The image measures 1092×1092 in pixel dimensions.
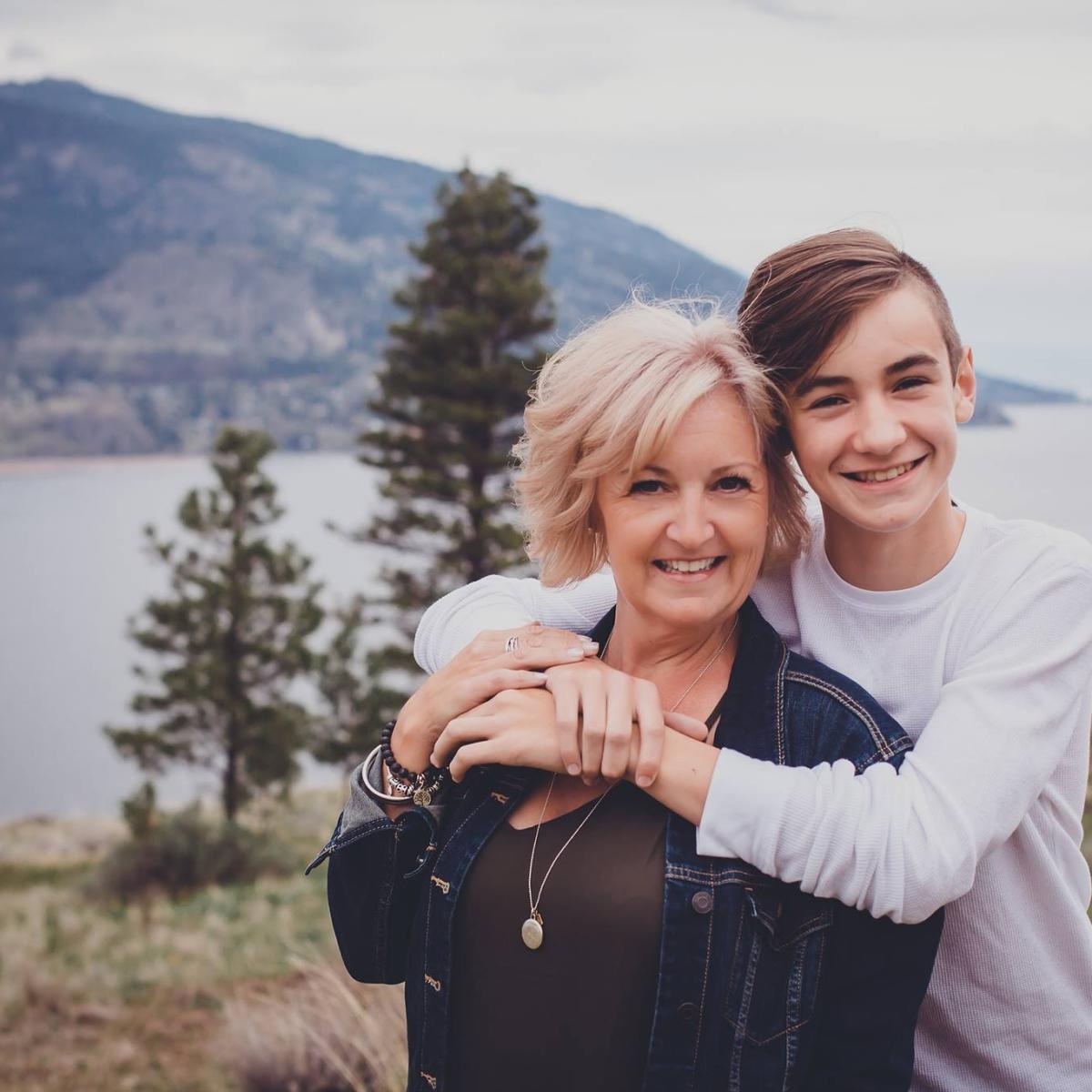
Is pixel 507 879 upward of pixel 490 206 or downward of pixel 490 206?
downward

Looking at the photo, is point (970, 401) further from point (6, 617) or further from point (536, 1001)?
point (6, 617)

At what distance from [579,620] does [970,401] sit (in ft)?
3.25

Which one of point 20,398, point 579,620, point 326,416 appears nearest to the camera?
point 579,620

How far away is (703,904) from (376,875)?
70 cm

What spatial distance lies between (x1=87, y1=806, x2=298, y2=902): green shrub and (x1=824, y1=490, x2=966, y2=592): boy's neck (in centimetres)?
1903

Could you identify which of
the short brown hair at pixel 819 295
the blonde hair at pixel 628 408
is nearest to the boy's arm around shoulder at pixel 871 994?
the blonde hair at pixel 628 408

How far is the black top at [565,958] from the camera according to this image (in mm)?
1839

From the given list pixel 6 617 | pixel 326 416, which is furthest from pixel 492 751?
pixel 326 416

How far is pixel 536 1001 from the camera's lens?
1.90m

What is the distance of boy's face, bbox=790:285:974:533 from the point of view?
194 centimetres

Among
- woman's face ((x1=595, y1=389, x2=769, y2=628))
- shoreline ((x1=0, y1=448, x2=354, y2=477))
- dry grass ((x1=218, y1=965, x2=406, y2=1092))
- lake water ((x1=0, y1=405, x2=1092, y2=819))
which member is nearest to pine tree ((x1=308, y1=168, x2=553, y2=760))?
lake water ((x1=0, y1=405, x2=1092, y2=819))

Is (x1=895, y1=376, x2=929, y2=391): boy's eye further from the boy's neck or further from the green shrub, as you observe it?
the green shrub

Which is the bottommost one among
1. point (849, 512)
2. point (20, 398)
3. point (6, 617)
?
point (6, 617)

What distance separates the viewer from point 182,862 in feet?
63.3
